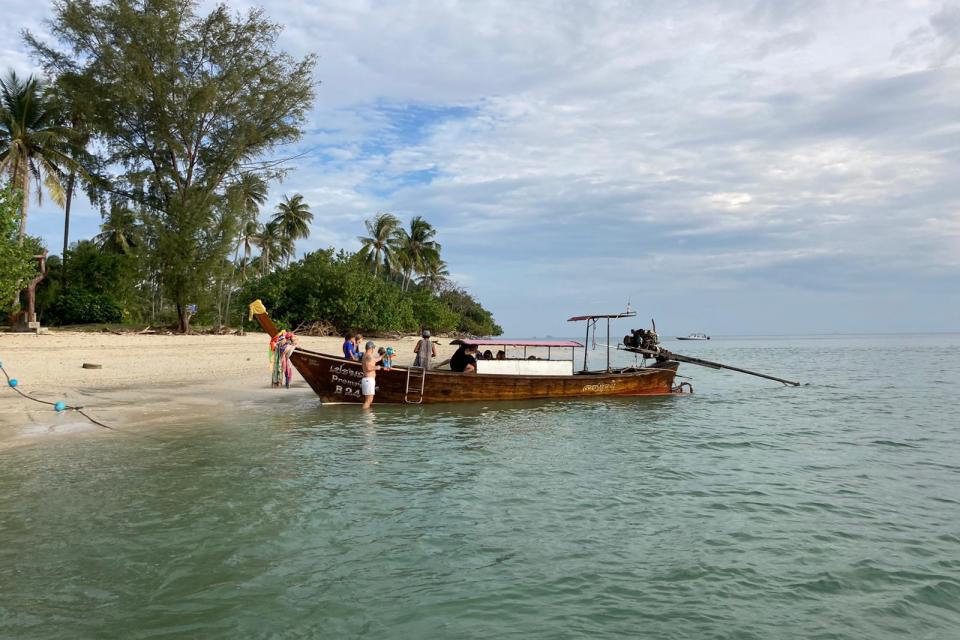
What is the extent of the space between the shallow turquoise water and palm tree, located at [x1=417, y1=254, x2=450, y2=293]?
162 ft

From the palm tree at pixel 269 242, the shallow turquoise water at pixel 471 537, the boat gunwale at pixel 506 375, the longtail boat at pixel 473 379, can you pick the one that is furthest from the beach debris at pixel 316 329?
the shallow turquoise water at pixel 471 537

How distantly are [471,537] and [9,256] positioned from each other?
66.1ft

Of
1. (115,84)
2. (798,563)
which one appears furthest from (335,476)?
(115,84)

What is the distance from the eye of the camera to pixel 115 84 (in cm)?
2594

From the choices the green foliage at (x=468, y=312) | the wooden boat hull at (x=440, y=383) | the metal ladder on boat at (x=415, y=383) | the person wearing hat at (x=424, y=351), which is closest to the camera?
the wooden boat hull at (x=440, y=383)

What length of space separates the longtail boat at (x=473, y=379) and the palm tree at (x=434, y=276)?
42339mm

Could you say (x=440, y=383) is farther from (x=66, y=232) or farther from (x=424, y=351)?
(x=66, y=232)

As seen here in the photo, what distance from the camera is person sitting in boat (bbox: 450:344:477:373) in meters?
17.5

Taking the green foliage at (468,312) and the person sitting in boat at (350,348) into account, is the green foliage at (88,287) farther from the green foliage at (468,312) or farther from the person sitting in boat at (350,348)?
the green foliage at (468,312)

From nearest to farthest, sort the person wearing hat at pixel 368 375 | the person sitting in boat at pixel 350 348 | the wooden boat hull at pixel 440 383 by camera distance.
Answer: the person wearing hat at pixel 368 375 < the wooden boat hull at pixel 440 383 < the person sitting in boat at pixel 350 348

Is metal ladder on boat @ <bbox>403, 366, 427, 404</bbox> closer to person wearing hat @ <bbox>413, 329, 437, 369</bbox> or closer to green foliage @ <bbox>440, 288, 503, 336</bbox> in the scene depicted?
person wearing hat @ <bbox>413, 329, 437, 369</bbox>

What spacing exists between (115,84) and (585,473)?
2629cm

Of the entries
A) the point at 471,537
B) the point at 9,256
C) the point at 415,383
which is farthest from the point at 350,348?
the point at 471,537

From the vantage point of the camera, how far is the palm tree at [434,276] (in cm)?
6128
